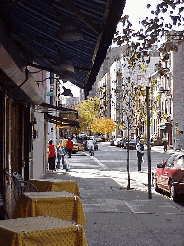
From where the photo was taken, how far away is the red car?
1503 centimetres

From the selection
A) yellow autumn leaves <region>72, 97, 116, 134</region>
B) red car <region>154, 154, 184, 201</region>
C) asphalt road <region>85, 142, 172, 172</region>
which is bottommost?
asphalt road <region>85, 142, 172, 172</region>

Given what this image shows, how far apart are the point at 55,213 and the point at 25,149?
878 centimetres

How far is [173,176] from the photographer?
50.6ft

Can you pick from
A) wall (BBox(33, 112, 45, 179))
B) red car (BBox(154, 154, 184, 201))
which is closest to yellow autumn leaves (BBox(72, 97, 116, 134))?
wall (BBox(33, 112, 45, 179))

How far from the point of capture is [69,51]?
9.67 m

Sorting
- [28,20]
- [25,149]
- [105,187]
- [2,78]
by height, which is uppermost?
[28,20]

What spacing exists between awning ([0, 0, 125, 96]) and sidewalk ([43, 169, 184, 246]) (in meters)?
2.89

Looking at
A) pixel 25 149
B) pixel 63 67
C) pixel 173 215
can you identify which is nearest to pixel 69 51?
pixel 63 67

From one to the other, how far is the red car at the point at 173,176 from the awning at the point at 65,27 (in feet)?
15.3

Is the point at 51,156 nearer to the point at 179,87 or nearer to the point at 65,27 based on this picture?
the point at 65,27

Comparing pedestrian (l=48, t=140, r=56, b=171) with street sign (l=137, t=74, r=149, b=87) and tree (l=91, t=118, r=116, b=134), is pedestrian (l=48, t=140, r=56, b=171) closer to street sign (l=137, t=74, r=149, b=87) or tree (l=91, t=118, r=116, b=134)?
street sign (l=137, t=74, r=149, b=87)

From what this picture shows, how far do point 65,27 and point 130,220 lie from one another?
5.49 metres

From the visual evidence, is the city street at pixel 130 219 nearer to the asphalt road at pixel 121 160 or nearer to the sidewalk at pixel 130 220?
the sidewalk at pixel 130 220

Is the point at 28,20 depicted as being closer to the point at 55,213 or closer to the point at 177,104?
the point at 55,213
